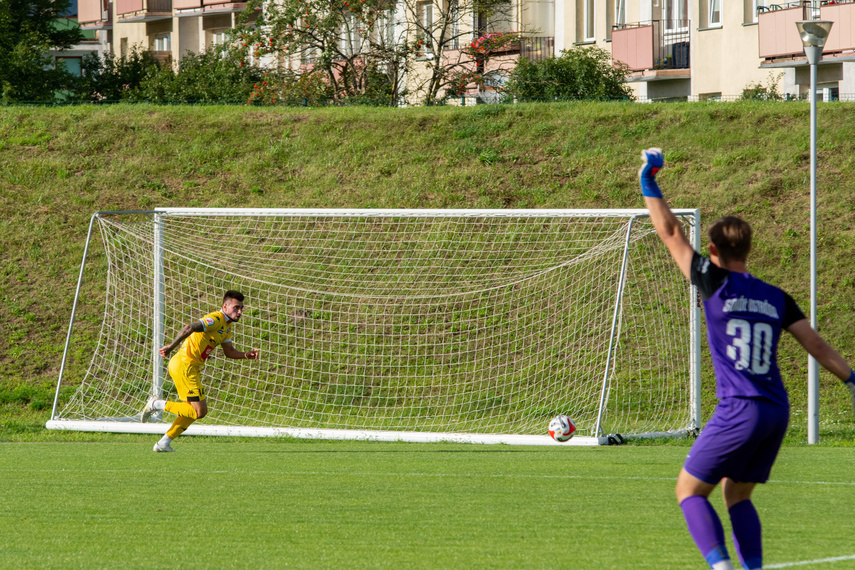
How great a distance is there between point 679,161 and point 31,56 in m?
18.1

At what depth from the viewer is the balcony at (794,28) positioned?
2206 cm

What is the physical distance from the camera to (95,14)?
156 feet

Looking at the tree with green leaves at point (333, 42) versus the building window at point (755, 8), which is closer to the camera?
the tree with green leaves at point (333, 42)

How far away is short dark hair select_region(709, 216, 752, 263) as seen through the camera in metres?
4.41

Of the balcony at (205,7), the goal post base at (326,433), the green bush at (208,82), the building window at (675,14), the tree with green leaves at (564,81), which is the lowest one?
the goal post base at (326,433)

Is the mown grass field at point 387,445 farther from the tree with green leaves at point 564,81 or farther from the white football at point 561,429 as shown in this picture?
the tree with green leaves at point 564,81

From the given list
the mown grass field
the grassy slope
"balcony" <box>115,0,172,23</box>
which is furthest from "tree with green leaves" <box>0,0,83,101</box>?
"balcony" <box>115,0,172,23</box>

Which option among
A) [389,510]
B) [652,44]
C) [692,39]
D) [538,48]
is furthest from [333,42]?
[389,510]

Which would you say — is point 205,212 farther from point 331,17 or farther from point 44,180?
point 331,17

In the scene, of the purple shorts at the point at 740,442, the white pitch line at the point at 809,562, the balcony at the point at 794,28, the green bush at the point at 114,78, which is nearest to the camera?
the purple shorts at the point at 740,442

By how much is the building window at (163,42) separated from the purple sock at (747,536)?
1686 inches

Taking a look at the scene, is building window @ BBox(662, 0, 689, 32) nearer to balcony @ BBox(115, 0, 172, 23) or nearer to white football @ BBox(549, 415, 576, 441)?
white football @ BBox(549, 415, 576, 441)

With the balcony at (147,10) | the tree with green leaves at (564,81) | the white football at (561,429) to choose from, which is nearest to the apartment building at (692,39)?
the tree with green leaves at (564,81)

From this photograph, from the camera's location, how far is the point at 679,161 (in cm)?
1967
